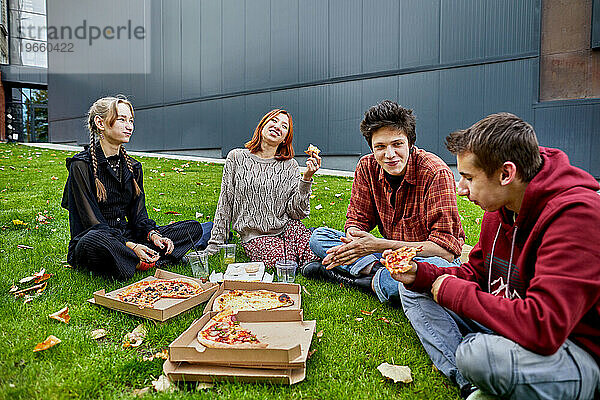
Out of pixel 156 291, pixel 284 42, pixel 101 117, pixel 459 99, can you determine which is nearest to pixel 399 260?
pixel 156 291

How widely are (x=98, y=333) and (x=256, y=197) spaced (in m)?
2.07

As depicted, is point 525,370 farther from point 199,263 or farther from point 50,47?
point 50,47

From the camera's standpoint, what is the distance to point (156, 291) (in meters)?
3.14

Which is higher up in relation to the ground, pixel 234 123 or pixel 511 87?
pixel 511 87

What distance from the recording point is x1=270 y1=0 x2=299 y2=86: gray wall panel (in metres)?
13.4

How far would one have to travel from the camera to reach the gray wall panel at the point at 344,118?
12430 mm

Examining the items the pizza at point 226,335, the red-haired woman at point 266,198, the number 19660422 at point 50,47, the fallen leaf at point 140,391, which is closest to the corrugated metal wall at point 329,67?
the number 19660422 at point 50,47

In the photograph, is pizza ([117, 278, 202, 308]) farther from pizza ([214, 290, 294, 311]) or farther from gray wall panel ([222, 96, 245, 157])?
gray wall panel ([222, 96, 245, 157])

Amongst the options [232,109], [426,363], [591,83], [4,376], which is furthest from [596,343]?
[232,109]

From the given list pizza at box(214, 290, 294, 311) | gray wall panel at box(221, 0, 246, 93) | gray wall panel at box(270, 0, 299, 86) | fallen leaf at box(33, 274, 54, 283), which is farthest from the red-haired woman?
gray wall panel at box(221, 0, 246, 93)

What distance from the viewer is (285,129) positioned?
4332 mm

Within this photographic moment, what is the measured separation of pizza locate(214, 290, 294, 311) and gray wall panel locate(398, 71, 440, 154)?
9.19 m

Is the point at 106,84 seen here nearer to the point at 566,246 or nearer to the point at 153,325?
the point at 153,325

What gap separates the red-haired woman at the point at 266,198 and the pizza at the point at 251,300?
1.21 m
